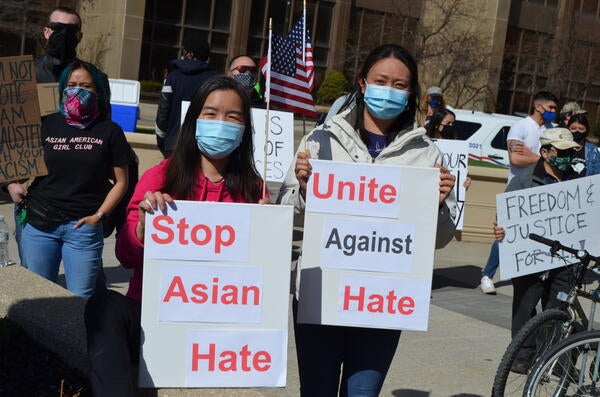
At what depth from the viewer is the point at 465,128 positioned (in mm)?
16312

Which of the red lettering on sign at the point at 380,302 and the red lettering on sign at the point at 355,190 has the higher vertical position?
the red lettering on sign at the point at 355,190

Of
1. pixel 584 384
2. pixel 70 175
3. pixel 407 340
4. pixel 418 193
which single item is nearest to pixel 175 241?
pixel 418 193

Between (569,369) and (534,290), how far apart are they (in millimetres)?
1447

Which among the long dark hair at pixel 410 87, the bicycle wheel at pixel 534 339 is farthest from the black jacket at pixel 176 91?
the long dark hair at pixel 410 87

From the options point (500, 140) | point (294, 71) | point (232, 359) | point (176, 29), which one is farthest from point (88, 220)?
point (176, 29)

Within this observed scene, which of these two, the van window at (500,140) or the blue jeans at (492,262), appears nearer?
the blue jeans at (492,262)

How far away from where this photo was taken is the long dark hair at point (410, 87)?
3.91 m

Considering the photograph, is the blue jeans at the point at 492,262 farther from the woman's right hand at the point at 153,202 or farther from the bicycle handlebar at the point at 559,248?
the woman's right hand at the point at 153,202

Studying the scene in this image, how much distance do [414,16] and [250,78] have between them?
2977cm

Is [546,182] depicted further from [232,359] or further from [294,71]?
[232,359]

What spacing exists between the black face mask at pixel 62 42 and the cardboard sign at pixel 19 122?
1750 millimetres

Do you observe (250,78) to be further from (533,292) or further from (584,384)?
(584,384)

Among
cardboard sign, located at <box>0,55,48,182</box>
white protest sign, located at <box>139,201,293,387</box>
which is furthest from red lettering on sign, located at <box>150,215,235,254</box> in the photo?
cardboard sign, located at <box>0,55,48,182</box>

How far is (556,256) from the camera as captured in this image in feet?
19.6
